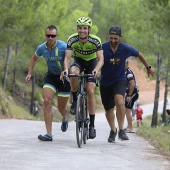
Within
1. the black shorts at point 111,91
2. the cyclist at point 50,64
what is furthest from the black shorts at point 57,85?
the black shorts at point 111,91

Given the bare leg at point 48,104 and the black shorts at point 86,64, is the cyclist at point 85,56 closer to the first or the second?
the black shorts at point 86,64

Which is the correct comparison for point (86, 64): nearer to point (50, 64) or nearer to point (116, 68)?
point (116, 68)

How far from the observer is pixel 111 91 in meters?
9.71

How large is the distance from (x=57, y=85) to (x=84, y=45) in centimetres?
120

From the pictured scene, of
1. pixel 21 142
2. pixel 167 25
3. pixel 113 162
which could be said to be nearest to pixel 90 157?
pixel 113 162

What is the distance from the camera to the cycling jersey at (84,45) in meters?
9.07

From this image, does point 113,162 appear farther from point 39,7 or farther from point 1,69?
point 1,69

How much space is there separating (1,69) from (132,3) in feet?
32.6

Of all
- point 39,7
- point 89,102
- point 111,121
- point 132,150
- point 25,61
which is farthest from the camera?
point 25,61

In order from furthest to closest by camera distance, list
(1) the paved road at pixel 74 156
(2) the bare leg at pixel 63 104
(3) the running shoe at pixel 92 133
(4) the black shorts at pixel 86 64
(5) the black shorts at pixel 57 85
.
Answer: (2) the bare leg at pixel 63 104
(5) the black shorts at pixel 57 85
(4) the black shorts at pixel 86 64
(3) the running shoe at pixel 92 133
(1) the paved road at pixel 74 156

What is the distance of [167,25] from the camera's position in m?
18.1

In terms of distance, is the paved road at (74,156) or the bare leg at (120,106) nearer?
the paved road at (74,156)

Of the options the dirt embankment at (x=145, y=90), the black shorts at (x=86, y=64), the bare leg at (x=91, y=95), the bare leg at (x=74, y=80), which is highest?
the black shorts at (x=86, y=64)

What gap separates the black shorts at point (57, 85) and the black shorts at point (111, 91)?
681mm
